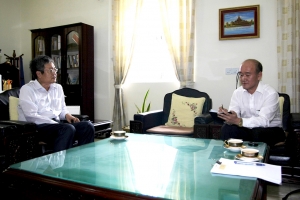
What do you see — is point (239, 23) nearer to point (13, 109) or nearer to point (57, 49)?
point (13, 109)

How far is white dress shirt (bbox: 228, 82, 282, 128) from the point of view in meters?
2.37

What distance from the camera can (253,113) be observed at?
8.52 ft

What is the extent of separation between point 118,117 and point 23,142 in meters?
2.52

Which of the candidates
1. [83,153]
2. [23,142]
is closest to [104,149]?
[83,153]

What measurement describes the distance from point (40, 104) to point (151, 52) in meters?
2.27

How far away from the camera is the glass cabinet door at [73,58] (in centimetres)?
458

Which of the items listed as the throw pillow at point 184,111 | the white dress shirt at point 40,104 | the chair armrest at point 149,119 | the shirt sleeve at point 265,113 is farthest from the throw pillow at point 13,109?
the shirt sleeve at point 265,113

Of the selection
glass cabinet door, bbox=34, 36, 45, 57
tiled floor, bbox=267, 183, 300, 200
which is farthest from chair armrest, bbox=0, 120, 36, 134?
glass cabinet door, bbox=34, 36, 45, 57

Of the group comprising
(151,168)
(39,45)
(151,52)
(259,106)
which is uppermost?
(39,45)

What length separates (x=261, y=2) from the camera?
11.6 ft

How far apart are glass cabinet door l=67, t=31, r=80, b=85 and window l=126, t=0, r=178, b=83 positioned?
0.89 meters

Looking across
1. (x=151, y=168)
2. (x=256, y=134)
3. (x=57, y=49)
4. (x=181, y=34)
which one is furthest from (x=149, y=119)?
(x=57, y=49)

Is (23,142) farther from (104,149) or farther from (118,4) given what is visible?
(118,4)

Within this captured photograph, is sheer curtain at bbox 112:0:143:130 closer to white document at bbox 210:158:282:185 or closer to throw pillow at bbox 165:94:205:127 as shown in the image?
throw pillow at bbox 165:94:205:127
